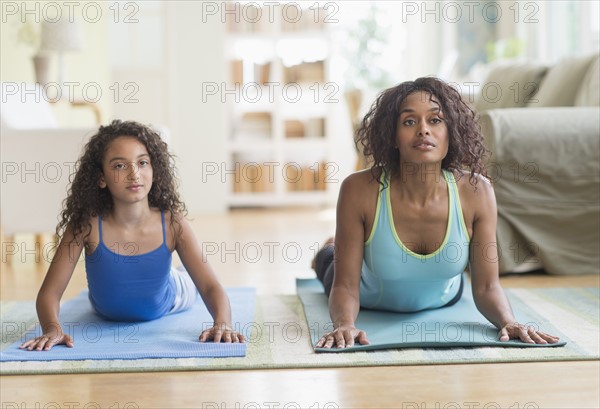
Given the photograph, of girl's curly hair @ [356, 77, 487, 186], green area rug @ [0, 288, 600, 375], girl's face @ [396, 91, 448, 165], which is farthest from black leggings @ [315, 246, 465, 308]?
girl's face @ [396, 91, 448, 165]

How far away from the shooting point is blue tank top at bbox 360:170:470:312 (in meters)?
2.29

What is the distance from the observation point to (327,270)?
2727 millimetres

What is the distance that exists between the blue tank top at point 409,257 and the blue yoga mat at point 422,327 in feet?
0.29

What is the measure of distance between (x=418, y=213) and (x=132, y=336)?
30.9 inches

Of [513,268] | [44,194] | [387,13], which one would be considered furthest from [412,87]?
[387,13]

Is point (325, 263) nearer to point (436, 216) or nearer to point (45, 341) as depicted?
point (436, 216)

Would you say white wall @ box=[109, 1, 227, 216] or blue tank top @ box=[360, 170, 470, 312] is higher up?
white wall @ box=[109, 1, 227, 216]

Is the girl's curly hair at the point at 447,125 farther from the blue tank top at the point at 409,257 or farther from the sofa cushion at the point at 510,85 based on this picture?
the sofa cushion at the point at 510,85

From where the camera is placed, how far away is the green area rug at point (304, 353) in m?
1.96

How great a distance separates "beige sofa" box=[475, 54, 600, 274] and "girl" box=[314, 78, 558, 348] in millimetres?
990

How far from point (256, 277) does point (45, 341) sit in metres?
1.39

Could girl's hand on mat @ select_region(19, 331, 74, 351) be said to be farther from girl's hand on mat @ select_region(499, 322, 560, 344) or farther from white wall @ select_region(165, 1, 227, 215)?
white wall @ select_region(165, 1, 227, 215)

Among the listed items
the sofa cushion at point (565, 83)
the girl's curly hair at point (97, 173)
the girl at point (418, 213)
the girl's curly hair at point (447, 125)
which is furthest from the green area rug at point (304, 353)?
the sofa cushion at point (565, 83)

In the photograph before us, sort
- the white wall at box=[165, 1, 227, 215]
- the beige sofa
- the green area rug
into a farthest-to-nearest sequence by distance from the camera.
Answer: the white wall at box=[165, 1, 227, 215], the beige sofa, the green area rug
